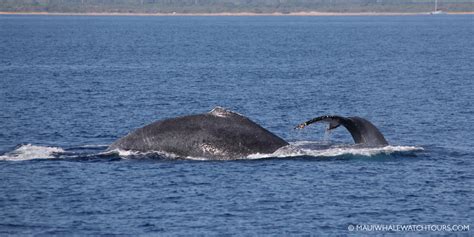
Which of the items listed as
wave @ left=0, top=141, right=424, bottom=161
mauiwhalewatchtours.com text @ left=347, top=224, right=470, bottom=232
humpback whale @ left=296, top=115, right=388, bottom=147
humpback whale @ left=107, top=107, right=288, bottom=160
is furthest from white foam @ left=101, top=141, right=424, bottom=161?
mauiwhalewatchtours.com text @ left=347, top=224, right=470, bottom=232

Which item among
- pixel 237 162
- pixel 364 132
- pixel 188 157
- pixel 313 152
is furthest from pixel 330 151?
pixel 188 157

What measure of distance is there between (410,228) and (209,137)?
821 centimetres

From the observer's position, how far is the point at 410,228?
2150 centimetres

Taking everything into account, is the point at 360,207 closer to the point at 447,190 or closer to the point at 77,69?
the point at 447,190

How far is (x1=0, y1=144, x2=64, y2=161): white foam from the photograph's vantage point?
28.9 metres

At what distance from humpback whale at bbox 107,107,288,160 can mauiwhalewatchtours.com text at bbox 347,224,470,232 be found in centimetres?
689

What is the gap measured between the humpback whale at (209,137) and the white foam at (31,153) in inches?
127

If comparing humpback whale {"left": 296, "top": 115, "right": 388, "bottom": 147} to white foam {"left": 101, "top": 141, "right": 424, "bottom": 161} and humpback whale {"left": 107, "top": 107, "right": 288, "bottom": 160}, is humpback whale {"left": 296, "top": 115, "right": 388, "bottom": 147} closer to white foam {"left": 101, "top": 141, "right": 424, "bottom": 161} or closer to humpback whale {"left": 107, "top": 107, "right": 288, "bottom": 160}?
white foam {"left": 101, "top": 141, "right": 424, "bottom": 161}

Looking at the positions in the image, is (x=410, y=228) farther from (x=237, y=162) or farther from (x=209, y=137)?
(x=209, y=137)

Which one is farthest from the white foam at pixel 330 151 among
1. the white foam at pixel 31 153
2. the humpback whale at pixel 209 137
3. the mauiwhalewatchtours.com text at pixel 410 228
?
the mauiwhalewatchtours.com text at pixel 410 228

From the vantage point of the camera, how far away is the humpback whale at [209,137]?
27.7 m

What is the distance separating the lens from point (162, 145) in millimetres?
28109

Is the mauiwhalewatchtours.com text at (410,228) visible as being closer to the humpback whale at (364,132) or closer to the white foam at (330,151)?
the white foam at (330,151)

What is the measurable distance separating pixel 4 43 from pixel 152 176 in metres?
96.6
